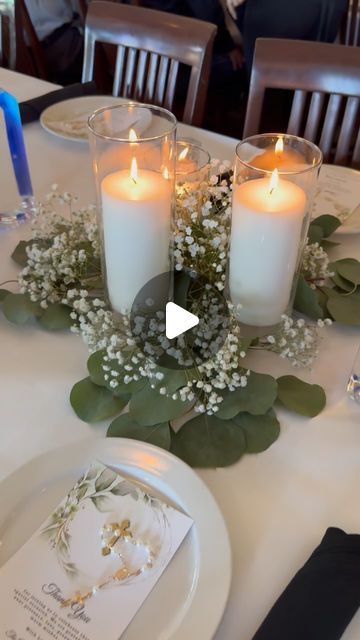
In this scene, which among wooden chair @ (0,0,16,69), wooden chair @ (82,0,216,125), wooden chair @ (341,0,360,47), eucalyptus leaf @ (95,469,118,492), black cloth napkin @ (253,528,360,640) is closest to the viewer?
black cloth napkin @ (253,528,360,640)

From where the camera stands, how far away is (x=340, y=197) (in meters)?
1.02

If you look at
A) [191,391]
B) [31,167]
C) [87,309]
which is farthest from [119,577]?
[31,167]

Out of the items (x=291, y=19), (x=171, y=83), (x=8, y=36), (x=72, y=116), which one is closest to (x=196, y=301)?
(x=72, y=116)

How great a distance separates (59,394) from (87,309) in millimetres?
107

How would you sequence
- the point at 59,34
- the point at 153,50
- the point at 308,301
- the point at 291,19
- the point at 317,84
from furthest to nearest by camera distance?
1. the point at 59,34
2. the point at 291,19
3. the point at 153,50
4. the point at 317,84
5. the point at 308,301

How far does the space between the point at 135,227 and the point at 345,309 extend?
31 centimetres

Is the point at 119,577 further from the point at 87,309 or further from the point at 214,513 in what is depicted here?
the point at 87,309

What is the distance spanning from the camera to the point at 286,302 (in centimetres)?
71

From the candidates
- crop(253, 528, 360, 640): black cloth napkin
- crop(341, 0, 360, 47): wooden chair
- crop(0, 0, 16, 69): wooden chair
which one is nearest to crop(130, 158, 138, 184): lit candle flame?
crop(253, 528, 360, 640): black cloth napkin

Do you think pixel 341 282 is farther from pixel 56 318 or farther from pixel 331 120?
pixel 331 120

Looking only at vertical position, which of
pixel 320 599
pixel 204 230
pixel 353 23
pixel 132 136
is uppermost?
pixel 132 136

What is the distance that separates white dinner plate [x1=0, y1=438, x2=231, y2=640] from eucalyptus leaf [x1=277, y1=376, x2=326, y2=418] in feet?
0.52

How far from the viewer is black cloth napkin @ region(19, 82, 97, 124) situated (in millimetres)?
1253

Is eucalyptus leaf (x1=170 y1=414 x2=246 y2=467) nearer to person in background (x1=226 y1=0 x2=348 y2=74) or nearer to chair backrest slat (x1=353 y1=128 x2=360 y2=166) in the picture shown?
chair backrest slat (x1=353 y1=128 x2=360 y2=166)
